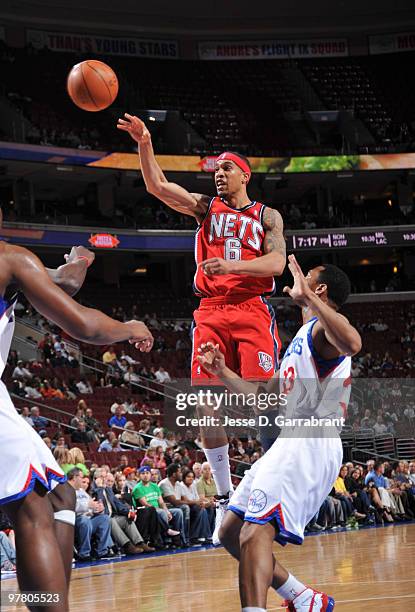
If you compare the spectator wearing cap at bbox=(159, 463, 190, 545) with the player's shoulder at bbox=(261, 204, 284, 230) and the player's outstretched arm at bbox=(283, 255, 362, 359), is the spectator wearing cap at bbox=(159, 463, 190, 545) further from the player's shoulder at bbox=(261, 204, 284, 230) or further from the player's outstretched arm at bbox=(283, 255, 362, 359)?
the player's outstretched arm at bbox=(283, 255, 362, 359)

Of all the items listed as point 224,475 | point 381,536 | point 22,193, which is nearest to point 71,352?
point 22,193

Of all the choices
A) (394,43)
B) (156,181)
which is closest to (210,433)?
(156,181)

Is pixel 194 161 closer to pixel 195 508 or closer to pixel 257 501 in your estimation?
pixel 195 508

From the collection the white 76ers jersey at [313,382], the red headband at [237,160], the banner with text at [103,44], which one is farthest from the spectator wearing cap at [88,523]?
the banner with text at [103,44]

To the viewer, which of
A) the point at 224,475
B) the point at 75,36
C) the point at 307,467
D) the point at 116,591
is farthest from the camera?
the point at 75,36

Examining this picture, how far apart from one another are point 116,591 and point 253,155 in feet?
86.2

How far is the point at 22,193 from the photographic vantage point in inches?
1262

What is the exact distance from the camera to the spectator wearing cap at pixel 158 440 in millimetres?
16516

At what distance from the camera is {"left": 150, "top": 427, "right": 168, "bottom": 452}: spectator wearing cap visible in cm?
1652

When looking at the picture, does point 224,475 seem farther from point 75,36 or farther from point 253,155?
point 75,36

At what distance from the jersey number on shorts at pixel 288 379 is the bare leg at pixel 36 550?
191cm

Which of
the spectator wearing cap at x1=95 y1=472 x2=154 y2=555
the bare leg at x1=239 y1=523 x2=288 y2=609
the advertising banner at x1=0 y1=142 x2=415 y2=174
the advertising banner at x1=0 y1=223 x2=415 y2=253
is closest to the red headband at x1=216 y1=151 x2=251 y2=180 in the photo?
the bare leg at x1=239 y1=523 x2=288 y2=609

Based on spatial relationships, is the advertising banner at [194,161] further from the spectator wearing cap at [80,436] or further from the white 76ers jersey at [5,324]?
the white 76ers jersey at [5,324]

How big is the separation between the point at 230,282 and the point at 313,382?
1963mm
